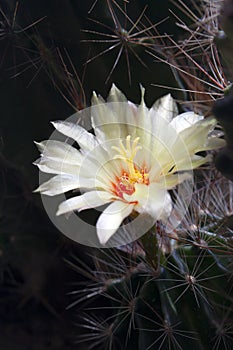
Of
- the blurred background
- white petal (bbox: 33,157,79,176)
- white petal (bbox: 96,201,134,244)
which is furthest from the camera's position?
the blurred background

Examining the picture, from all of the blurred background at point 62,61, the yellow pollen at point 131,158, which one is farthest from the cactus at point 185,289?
the blurred background at point 62,61

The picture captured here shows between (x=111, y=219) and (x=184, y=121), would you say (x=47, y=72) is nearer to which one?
(x=184, y=121)

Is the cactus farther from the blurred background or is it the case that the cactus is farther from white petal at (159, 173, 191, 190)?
the blurred background

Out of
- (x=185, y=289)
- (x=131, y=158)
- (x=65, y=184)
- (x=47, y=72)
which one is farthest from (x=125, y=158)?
(x=47, y=72)

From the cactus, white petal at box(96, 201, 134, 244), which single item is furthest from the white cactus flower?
the cactus

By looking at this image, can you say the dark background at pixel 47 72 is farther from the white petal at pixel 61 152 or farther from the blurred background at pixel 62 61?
the white petal at pixel 61 152

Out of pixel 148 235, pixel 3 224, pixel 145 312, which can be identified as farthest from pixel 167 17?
pixel 3 224
